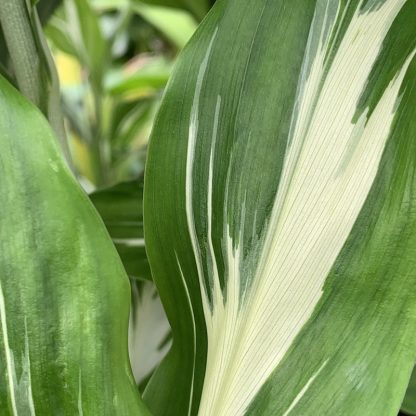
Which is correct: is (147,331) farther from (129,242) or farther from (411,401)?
(411,401)

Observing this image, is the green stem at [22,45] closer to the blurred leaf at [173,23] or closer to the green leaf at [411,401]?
the green leaf at [411,401]

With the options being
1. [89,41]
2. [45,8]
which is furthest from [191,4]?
[89,41]

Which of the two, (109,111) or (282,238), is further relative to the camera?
(109,111)

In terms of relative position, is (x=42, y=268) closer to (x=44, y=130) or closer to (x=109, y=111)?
(x=44, y=130)

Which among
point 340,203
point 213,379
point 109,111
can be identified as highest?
point 340,203

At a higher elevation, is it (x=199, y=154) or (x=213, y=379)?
(x=199, y=154)

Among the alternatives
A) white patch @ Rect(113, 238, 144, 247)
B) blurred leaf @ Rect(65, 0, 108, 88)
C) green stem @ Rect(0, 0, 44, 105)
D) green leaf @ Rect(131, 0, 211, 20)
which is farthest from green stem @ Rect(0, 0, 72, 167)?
blurred leaf @ Rect(65, 0, 108, 88)

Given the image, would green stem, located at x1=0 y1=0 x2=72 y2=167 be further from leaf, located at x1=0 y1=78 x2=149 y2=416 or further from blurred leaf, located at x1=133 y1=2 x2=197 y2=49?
blurred leaf, located at x1=133 y1=2 x2=197 y2=49

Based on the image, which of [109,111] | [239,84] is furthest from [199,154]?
[109,111]
